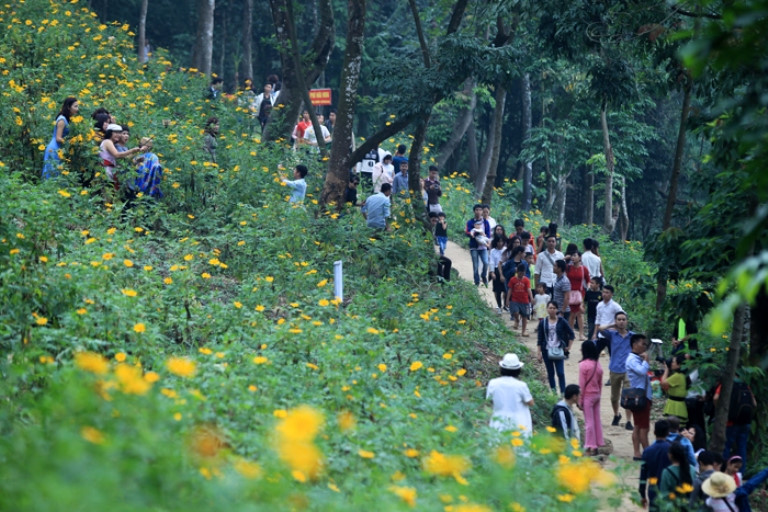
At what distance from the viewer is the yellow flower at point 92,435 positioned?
13.1 feet

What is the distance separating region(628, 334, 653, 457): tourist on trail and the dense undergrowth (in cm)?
118

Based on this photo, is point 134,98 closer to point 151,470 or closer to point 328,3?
point 328,3

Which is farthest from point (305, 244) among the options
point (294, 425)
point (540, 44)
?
point (294, 425)

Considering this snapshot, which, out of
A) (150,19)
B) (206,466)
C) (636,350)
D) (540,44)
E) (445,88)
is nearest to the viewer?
(206,466)

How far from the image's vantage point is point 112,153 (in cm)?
1206

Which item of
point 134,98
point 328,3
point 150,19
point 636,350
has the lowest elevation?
point 636,350

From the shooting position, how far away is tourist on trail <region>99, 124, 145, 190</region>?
39.6 ft

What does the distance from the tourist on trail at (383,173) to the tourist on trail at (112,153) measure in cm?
829

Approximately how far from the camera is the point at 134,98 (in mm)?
15758

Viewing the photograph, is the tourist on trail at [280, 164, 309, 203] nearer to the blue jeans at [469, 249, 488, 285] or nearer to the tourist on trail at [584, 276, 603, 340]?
the blue jeans at [469, 249, 488, 285]

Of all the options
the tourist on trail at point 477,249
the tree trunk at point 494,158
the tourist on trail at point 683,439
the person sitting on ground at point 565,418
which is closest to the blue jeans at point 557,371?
the person sitting on ground at point 565,418

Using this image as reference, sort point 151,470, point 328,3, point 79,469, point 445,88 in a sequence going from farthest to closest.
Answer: point 328,3 → point 445,88 → point 151,470 → point 79,469

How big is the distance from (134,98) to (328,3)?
376 cm

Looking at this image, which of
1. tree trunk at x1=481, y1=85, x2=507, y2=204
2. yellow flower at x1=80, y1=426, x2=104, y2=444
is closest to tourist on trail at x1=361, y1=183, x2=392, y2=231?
tree trunk at x1=481, y1=85, x2=507, y2=204
